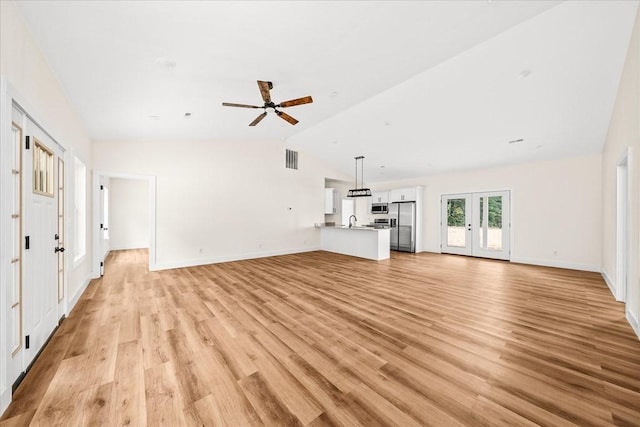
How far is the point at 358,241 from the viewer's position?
766 centimetres

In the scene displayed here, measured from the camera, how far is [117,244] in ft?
29.1

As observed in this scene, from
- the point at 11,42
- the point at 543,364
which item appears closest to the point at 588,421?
the point at 543,364

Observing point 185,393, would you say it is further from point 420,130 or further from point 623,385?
point 420,130

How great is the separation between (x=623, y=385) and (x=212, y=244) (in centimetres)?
705

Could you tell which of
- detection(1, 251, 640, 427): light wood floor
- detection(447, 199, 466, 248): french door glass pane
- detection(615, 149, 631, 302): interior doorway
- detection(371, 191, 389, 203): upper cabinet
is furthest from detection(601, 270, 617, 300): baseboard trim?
detection(371, 191, 389, 203): upper cabinet

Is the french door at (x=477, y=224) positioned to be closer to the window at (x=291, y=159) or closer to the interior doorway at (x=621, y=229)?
the interior doorway at (x=621, y=229)

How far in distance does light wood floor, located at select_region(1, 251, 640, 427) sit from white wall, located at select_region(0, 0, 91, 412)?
0.58 m

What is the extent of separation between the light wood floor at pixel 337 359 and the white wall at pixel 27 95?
0.58 m

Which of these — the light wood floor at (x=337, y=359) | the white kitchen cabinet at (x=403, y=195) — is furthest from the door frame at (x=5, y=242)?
the white kitchen cabinet at (x=403, y=195)

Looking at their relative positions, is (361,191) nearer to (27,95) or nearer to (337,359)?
(337,359)

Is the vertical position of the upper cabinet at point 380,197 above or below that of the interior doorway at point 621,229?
above

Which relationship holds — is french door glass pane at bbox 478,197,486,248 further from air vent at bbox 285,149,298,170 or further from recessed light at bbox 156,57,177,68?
recessed light at bbox 156,57,177,68

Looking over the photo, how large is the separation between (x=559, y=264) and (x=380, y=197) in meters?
5.42

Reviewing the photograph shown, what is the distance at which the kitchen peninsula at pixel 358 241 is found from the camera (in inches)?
279
